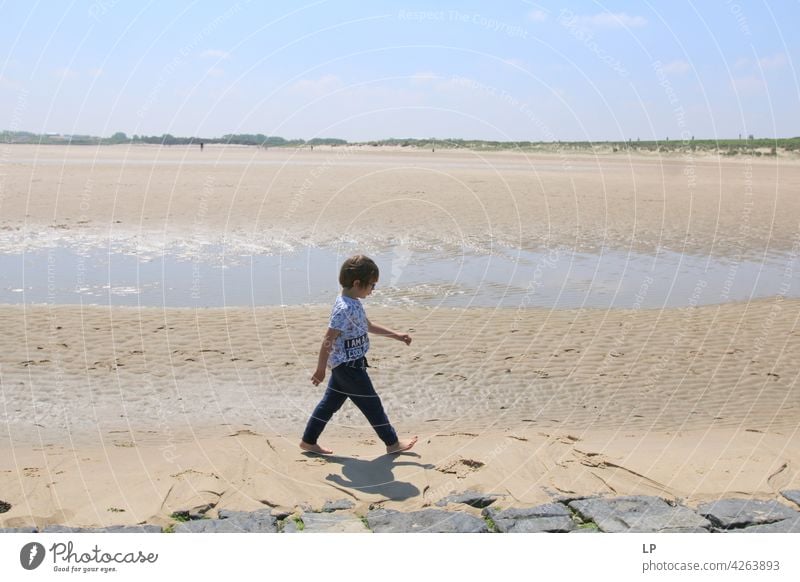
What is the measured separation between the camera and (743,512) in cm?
558

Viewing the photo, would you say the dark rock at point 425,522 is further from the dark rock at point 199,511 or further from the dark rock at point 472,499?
the dark rock at point 199,511

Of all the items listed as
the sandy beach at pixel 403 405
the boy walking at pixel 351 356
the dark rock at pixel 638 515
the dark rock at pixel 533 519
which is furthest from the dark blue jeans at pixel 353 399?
the dark rock at pixel 638 515

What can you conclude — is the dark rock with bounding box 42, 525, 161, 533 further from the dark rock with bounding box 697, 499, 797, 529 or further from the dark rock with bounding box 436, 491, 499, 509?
the dark rock with bounding box 697, 499, 797, 529

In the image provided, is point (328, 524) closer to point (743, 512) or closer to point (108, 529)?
point (108, 529)

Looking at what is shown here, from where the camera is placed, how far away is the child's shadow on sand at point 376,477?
6270 millimetres

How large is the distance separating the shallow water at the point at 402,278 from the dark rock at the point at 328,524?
8.35 m

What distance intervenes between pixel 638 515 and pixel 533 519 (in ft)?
2.43

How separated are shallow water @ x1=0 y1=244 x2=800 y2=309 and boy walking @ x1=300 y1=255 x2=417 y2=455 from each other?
680 cm

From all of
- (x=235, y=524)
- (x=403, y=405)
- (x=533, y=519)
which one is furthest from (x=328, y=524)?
(x=403, y=405)

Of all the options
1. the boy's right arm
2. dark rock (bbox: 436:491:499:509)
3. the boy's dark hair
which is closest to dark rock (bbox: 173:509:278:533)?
dark rock (bbox: 436:491:499:509)

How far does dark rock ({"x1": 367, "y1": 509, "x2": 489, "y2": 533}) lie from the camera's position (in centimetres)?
538

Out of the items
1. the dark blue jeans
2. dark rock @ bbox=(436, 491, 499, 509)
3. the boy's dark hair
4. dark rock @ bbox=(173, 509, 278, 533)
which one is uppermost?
the boy's dark hair

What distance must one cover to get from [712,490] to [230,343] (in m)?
7.06
